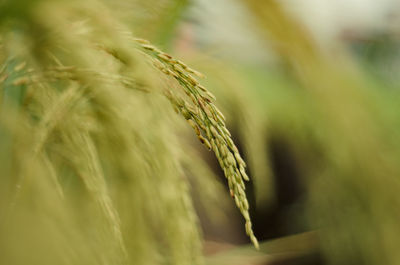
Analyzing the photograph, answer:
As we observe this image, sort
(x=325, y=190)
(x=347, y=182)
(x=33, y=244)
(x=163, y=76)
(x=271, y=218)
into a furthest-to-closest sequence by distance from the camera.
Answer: (x=271, y=218)
(x=325, y=190)
(x=347, y=182)
(x=163, y=76)
(x=33, y=244)

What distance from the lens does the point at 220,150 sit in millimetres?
321

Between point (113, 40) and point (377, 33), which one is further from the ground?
point (113, 40)

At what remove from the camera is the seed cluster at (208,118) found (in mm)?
307

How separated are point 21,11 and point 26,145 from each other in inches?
7.0

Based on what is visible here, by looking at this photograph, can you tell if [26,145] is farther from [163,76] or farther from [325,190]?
[325,190]

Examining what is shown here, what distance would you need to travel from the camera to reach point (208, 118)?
1.04 ft

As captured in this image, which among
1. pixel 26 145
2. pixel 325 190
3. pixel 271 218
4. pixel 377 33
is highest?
pixel 26 145

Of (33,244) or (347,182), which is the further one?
(347,182)

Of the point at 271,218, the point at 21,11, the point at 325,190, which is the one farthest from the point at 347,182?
the point at 21,11

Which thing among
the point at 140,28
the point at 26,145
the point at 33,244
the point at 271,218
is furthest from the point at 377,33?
the point at 33,244

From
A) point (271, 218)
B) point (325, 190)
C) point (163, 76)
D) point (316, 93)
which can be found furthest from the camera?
point (271, 218)

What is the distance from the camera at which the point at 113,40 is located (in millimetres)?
284

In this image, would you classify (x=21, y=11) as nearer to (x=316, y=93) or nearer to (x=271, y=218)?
(x=316, y=93)

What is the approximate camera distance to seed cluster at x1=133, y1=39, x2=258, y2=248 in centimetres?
31
